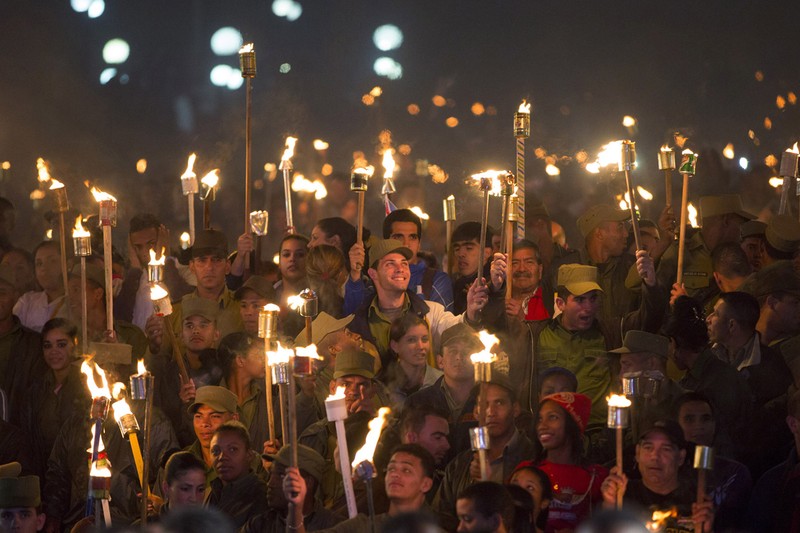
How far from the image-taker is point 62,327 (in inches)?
345

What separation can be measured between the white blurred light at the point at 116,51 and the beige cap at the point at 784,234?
317 inches

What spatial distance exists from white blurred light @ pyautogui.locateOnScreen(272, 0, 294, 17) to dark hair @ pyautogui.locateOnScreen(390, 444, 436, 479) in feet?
29.5

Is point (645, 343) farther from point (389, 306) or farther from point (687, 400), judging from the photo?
point (389, 306)

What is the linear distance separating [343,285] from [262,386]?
37.0 inches

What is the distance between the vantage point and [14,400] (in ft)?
29.2

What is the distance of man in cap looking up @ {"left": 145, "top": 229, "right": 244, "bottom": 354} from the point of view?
8.91 metres

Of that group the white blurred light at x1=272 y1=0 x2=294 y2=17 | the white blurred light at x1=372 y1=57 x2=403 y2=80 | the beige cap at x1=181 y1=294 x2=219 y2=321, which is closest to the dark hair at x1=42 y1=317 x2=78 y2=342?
the beige cap at x1=181 y1=294 x2=219 y2=321

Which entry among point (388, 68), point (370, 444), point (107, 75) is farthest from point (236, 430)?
point (388, 68)

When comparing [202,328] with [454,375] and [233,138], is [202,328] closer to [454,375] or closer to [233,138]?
[454,375]

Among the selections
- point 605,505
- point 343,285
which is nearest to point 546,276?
point 343,285

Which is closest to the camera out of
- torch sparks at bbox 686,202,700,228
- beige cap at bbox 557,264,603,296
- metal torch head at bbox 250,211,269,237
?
beige cap at bbox 557,264,603,296

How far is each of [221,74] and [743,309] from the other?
8.42m

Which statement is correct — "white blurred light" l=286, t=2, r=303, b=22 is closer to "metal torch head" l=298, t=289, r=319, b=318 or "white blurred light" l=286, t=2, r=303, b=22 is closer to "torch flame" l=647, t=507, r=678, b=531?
"metal torch head" l=298, t=289, r=319, b=318

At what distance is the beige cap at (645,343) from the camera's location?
7.77 m
